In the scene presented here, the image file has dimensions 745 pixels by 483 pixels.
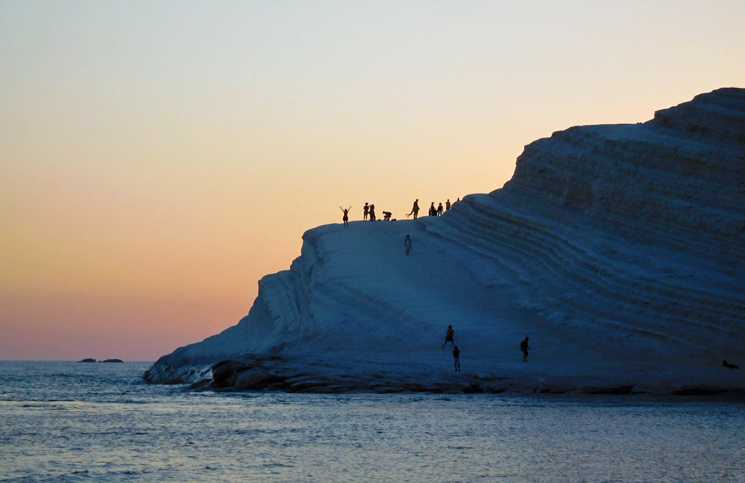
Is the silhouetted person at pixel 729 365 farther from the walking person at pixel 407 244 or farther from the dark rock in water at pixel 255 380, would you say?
the walking person at pixel 407 244

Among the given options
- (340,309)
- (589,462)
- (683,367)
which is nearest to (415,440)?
(589,462)

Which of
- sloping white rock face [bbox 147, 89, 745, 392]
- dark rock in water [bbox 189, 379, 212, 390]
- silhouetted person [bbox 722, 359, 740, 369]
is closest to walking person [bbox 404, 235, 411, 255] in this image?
sloping white rock face [bbox 147, 89, 745, 392]

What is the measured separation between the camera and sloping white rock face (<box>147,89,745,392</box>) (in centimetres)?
3306

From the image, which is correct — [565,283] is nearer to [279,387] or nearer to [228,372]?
[279,387]

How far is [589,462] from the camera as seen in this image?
1419cm

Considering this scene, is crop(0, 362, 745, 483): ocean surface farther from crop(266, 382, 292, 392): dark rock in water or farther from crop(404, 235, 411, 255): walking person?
crop(404, 235, 411, 255): walking person

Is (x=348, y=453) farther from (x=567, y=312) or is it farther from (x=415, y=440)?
(x=567, y=312)

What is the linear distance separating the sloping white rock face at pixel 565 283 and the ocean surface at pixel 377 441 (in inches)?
236

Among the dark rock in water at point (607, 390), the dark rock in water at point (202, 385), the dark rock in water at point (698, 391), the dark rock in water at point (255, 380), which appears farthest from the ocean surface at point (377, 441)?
the dark rock in water at point (202, 385)

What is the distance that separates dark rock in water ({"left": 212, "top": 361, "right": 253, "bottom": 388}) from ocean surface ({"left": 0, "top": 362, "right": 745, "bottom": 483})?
5.36 metres

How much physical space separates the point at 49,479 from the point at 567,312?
27354 mm

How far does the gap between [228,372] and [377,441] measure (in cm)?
1664

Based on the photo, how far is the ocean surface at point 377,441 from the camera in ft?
43.2

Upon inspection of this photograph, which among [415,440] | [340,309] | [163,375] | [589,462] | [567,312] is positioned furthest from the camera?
[163,375]
